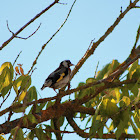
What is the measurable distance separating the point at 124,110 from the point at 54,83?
6.46ft

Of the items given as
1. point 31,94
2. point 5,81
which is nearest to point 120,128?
point 31,94

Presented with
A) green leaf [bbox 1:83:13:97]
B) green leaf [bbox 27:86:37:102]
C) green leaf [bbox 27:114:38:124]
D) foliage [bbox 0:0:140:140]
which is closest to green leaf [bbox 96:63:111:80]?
foliage [bbox 0:0:140:140]

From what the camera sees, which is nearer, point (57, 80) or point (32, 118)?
point (32, 118)

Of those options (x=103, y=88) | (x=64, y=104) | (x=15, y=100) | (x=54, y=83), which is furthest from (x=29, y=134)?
(x=54, y=83)

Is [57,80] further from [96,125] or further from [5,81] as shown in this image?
[96,125]

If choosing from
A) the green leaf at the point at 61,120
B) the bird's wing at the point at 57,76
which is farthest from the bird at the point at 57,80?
the green leaf at the point at 61,120

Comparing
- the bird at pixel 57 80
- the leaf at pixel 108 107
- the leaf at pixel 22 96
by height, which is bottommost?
the leaf at pixel 108 107

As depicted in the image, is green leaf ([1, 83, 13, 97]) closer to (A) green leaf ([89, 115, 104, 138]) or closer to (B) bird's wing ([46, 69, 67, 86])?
(A) green leaf ([89, 115, 104, 138])

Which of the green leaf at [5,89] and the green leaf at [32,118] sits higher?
the green leaf at [5,89]

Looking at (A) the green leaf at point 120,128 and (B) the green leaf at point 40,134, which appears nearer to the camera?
(A) the green leaf at point 120,128

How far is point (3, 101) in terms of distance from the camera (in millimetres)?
3102

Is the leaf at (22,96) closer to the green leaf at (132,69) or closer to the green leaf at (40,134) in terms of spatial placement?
the green leaf at (40,134)

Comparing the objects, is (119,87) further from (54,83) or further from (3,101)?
(54,83)

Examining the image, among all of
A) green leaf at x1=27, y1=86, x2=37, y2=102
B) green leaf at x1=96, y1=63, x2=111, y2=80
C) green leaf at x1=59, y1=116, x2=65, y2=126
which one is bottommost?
green leaf at x1=59, y1=116, x2=65, y2=126
